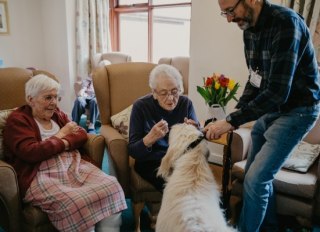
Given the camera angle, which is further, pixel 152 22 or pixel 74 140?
pixel 152 22

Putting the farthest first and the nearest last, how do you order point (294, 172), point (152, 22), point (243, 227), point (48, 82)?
point (152, 22) < point (294, 172) < point (48, 82) < point (243, 227)

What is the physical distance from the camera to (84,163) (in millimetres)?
1878

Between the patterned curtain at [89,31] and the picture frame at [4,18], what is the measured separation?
1.03 metres

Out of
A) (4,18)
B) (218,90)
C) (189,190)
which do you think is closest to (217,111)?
(218,90)

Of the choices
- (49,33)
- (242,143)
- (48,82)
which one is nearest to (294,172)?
(242,143)

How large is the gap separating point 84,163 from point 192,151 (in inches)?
31.3

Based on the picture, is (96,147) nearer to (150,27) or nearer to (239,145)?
(239,145)

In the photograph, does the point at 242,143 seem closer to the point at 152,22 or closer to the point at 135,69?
the point at 135,69

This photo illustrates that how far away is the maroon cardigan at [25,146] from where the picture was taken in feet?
5.45

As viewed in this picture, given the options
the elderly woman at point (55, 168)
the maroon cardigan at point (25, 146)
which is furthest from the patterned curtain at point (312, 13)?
the maroon cardigan at point (25, 146)

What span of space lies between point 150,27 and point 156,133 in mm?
3442

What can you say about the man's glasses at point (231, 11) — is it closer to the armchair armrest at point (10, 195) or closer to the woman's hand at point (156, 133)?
the woman's hand at point (156, 133)

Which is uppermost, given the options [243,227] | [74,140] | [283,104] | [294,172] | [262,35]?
[262,35]

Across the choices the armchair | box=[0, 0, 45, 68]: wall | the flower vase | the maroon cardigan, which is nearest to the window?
box=[0, 0, 45, 68]: wall
